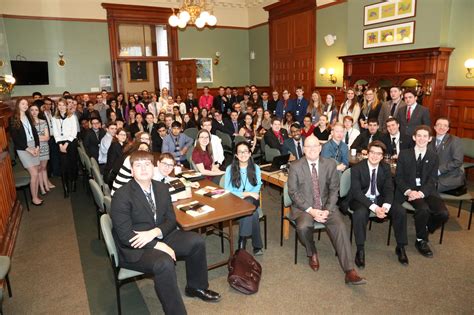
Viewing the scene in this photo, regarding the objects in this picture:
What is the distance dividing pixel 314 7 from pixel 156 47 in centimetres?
594

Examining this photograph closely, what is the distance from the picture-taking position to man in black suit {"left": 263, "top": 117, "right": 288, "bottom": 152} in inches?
251

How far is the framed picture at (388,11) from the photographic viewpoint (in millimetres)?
7359

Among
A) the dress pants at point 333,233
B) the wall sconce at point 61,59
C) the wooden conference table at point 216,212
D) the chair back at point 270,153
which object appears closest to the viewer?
the wooden conference table at point 216,212

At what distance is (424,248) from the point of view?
391cm

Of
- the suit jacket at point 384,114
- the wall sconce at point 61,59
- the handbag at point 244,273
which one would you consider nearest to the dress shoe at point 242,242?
the handbag at point 244,273

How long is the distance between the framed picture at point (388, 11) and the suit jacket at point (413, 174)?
183 inches

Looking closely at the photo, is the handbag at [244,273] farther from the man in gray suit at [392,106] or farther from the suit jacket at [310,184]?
the man in gray suit at [392,106]

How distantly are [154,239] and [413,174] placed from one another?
3179 millimetres

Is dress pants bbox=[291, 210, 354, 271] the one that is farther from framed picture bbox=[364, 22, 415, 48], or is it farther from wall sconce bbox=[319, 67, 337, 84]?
wall sconce bbox=[319, 67, 337, 84]

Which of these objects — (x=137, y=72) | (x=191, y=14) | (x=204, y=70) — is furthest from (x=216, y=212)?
(x=137, y=72)

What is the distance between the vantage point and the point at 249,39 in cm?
1366

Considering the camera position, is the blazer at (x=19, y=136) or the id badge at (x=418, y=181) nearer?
the id badge at (x=418, y=181)

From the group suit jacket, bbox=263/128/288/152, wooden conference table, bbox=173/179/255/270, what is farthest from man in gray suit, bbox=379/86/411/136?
wooden conference table, bbox=173/179/255/270

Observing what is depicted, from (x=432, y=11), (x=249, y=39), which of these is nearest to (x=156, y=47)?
(x=249, y=39)
